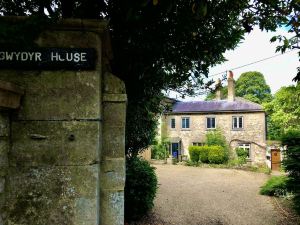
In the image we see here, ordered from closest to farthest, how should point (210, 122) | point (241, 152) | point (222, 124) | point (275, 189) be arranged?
point (275, 189) < point (241, 152) < point (222, 124) < point (210, 122)

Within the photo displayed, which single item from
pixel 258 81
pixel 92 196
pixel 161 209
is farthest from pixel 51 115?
pixel 258 81

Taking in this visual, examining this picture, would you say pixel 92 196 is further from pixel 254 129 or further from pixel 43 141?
pixel 254 129

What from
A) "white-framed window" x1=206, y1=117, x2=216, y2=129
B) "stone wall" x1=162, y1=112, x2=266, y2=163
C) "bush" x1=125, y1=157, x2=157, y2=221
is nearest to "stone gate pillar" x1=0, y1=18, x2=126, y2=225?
"bush" x1=125, y1=157, x2=157, y2=221

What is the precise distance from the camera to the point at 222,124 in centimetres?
3378

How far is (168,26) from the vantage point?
4.53 metres

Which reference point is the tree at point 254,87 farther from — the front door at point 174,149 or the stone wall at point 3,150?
the stone wall at point 3,150

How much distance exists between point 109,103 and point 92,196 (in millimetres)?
865

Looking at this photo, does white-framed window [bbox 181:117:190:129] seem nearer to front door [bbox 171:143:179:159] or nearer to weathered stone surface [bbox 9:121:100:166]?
front door [bbox 171:143:179:159]

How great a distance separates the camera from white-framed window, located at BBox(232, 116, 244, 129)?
32.9 metres

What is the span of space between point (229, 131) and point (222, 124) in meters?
1.05

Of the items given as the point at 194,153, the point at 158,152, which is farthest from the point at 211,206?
the point at 158,152

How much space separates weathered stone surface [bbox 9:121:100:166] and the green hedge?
2920cm

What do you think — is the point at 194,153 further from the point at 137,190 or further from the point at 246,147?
the point at 137,190

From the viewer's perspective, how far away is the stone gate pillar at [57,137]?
272cm
